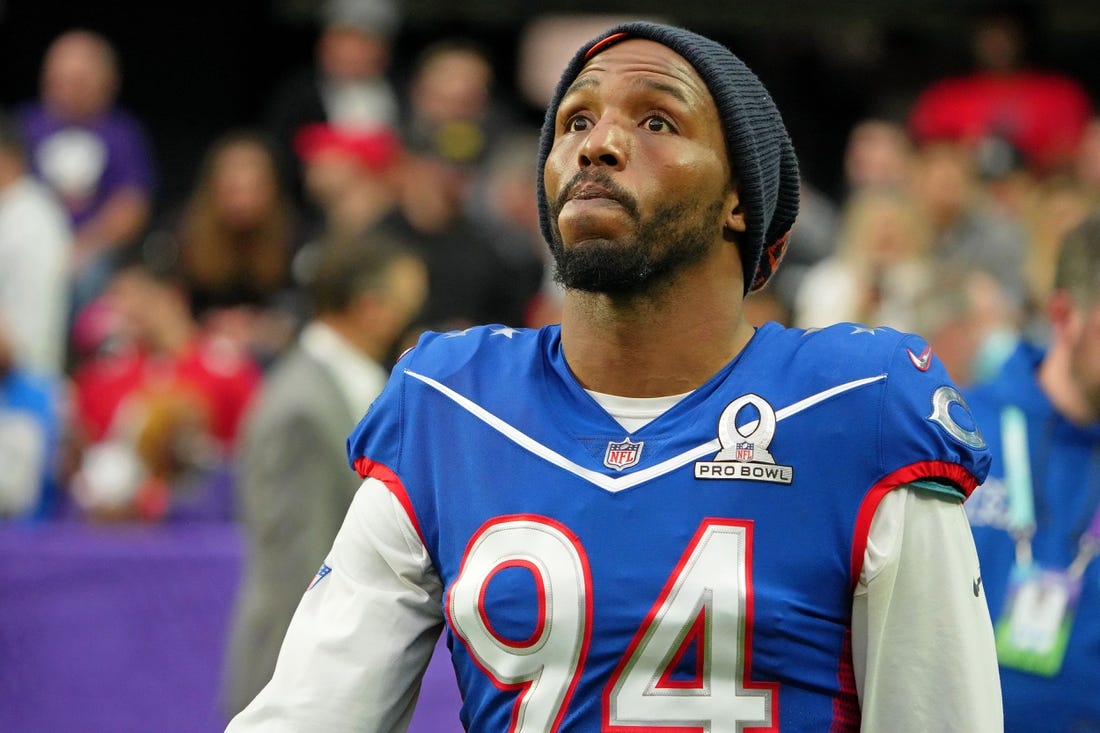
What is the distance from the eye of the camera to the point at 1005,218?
809cm

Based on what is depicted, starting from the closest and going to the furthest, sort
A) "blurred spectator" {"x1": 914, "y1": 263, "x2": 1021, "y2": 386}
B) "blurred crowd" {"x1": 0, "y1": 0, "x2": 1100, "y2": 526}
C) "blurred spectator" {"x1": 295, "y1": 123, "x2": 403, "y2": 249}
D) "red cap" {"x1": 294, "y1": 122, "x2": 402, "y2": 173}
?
"blurred spectator" {"x1": 914, "y1": 263, "x2": 1021, "y2": 386} → "blurred crowd" {"x1": 0, "y1": 0, "x2": 1100, "y2": 526} → "blurred spectator" {"x1": 295, "y1": 123, "x2": 403, "y2": 249} → "red cap" {"x1": 294, "y1": 122, "x2": 402, "y2": 173}

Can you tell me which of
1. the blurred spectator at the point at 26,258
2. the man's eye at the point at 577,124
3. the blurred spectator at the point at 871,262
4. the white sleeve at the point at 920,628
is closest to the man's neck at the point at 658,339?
the man's eye at the point at 577,124

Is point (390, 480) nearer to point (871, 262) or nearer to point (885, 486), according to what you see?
point (885, 486)

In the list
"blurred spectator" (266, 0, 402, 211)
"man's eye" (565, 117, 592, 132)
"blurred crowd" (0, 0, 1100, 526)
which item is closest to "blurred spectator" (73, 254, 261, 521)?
"blurred crowd" (0, 0, 1100, 526)

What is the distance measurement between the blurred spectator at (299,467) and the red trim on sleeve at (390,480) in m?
2.51

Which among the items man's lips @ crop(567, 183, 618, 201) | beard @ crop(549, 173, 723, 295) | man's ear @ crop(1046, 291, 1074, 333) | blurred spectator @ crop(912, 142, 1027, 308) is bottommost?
beard @ crop(549, 173, 723, 295)

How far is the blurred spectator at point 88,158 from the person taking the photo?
871cm

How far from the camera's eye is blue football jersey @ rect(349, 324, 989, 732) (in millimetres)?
2168

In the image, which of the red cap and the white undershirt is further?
the red cap

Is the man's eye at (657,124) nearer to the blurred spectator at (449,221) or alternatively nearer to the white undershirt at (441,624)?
the white undershirt at (441,624)

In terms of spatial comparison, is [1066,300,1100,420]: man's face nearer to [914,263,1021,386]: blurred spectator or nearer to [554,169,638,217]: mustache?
[914,263,1021,386]: blurred spectator

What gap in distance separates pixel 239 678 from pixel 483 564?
2931mm

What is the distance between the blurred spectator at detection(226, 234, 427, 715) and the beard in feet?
8.87

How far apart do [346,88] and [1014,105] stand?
3.71m
